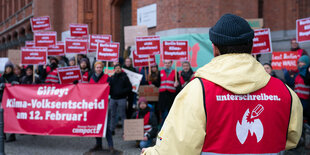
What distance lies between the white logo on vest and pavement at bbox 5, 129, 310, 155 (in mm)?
5030

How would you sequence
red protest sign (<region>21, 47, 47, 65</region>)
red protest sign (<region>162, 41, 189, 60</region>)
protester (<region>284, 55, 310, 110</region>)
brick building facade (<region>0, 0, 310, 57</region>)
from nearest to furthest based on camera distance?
protester (<region>284, 55, 310, 110</region>), red protest sign (<region>162, 41, 189, 60</region>), red protest sign (<region>21, 47, 47, 65</region>), brick building facade (<region>0, 0, 310, 57</region>)

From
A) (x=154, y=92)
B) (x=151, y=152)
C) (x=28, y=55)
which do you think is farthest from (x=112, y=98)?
(x=151, y=152)

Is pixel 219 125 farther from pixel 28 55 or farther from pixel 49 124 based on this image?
pixel 28 55

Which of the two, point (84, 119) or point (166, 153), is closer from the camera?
point (166, 153)

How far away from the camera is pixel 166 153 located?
1.72 m

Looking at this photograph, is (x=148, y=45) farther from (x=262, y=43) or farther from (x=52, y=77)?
(x=262, y=43)

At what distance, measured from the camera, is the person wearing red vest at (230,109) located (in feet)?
5.51

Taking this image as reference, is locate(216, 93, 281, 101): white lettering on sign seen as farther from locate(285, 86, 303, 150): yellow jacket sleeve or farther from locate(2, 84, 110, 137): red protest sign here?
locate(2, 84, 110, 137): red protest sign

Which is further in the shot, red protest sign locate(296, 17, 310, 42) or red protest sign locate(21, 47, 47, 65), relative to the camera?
red protest sign locate(21, 47, 47, 65)

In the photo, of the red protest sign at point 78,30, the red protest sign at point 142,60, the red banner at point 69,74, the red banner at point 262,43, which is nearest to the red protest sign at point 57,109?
the red banner at point 69,74

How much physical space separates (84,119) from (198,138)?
600cm

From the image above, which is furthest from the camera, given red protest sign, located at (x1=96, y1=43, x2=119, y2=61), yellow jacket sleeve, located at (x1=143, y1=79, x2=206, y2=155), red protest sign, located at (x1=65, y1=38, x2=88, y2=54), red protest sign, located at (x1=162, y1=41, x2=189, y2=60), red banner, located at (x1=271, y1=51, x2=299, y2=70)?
red protest sign, located at (x1=65, y1=38, x2=88, y2=54)

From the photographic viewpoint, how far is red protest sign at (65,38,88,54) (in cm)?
1155

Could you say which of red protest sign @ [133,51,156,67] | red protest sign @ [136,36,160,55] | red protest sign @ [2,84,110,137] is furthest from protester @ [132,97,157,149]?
red protest sign @ [133,51,156,67]
